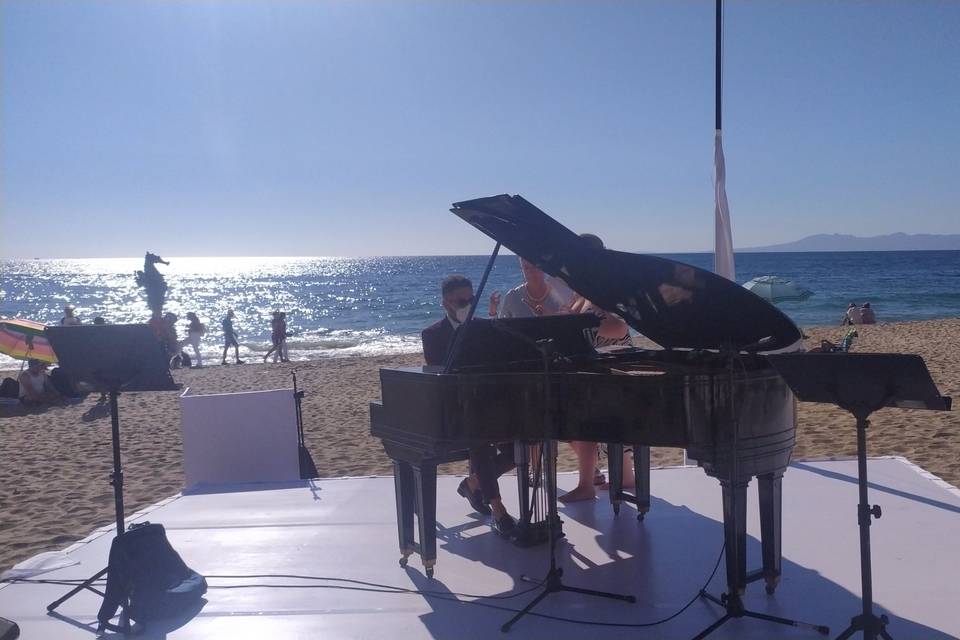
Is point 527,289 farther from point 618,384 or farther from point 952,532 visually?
point 952,532

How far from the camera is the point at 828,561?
3.65 m

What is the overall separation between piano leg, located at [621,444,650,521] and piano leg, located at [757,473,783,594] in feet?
3.41

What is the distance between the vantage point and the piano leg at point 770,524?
314cm

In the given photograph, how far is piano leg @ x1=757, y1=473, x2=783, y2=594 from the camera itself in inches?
124

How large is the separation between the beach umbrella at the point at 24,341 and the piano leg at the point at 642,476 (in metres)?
9.97

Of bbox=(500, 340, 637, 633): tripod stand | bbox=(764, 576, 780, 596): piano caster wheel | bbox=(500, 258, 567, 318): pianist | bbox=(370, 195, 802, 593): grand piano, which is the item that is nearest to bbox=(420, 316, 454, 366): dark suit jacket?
bbox=(370, 195, 802, 593): grand piano

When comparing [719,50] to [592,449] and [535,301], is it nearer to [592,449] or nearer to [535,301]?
[535,301]

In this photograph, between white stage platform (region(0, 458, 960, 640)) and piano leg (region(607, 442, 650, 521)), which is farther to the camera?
piano leg (region(607, 442, 650, 521))

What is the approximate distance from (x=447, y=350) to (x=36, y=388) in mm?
9966

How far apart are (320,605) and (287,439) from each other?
2498 mm

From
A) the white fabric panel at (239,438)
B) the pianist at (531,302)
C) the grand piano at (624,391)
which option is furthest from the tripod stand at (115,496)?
the pianist at (531,302)

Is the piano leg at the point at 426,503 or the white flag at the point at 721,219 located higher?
the white flag at the point at 721,219

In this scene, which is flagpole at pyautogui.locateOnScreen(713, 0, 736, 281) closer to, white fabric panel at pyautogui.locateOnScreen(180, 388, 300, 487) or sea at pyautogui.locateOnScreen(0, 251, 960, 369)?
white fabric panel at pyautogui.locateOnScreen(180, 388, 300, 487)

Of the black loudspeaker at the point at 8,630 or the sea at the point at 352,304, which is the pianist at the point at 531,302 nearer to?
the black loudspeaker at the point at 8,630
